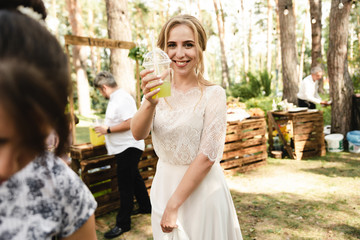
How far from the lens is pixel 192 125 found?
1.53 m

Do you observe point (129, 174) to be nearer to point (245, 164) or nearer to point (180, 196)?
point (180, 196)

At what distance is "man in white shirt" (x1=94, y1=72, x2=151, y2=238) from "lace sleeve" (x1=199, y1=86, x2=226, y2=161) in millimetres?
2303

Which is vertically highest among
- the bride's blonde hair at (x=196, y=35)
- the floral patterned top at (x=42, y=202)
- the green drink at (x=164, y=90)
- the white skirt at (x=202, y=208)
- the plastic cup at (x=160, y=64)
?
the bride's blonde hair at (x=196, y=35)

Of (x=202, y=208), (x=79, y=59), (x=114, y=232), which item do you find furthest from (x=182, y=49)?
(x=79, y=59)

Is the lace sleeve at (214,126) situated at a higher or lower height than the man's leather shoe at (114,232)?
higher

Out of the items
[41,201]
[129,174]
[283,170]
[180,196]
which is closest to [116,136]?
[129,174]

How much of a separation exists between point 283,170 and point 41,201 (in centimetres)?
582

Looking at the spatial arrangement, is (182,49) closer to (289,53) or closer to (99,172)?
(99,172)

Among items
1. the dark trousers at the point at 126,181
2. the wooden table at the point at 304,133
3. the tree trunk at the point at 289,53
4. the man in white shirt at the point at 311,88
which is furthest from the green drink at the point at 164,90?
the tree trunk at the point at 289,53

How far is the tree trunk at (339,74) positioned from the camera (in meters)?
7.19

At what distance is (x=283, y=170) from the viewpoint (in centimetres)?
587

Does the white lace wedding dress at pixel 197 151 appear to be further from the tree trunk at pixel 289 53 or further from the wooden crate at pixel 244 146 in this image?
the tree trunk at pixel 289 53

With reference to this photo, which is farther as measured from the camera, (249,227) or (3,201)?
A: (249,227)

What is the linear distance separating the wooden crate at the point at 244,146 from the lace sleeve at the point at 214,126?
420 cm
